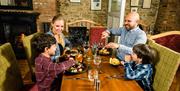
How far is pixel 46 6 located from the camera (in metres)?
4.12

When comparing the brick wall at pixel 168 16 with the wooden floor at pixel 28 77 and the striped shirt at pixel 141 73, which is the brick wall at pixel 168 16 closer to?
the wooden floor at pixel 28 77

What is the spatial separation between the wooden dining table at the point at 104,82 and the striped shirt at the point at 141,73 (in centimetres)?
6

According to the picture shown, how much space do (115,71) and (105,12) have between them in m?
3.07

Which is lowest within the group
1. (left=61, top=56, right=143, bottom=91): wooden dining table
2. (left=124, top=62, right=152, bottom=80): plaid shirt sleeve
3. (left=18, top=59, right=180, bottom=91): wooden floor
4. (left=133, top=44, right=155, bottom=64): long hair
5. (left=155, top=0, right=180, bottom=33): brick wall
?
(left=18, top=59, right=180, bottom=91): wooden floor

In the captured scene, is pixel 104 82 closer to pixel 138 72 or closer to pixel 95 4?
pixel 138 72

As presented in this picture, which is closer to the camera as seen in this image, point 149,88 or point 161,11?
point 149,88

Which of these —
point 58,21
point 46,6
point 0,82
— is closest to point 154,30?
point 46,6

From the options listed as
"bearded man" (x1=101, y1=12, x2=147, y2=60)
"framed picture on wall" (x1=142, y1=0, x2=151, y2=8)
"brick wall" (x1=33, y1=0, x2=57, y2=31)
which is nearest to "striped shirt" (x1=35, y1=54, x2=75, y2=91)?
"bearded man" (x1=101, y1=12, x2=147, y2=60)

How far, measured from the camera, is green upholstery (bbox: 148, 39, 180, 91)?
148 cm

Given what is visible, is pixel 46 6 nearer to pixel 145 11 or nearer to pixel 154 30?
pixel 145 11

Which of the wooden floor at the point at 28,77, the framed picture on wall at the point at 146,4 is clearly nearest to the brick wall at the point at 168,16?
the framed picture on wall at the point at 146,4

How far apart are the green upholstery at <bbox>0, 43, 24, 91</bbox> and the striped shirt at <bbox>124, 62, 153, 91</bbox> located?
975 millimetres

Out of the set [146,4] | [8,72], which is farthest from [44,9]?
[8,72]

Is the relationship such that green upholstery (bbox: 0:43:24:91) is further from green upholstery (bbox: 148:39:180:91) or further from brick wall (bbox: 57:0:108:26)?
brick wall (bbox: 57:0:108:26)
